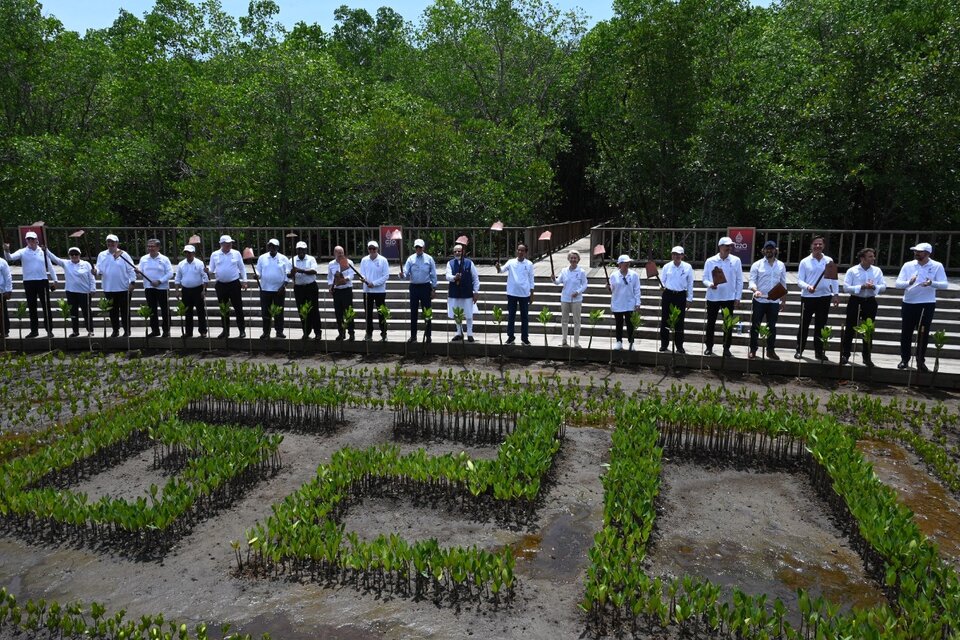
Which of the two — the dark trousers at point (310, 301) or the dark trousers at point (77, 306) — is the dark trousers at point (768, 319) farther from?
the dark trousers at point (77, 306)

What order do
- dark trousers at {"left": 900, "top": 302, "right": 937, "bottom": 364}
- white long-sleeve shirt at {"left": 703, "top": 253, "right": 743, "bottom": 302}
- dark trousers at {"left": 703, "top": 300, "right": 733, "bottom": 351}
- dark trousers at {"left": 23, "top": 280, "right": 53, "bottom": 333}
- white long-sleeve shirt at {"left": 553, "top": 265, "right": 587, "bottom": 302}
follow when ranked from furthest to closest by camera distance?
dark trousers at {"left": 23, "top": 280, "right": 53, "bottom": 333} < white long-sleeve shirt at {"left": 553, "top": 265, "right": 587, "bottom": 302} < dark trousers at {"left": 703, "top": 300, "right": 733, "bottom": 351} < white long-sleeve shirt at {"left": 703, "top": 253, "right": 743, "bottom": 302} < dark trousers at {"left": 900, "top": 302, "right": 937, "bottom": 364}

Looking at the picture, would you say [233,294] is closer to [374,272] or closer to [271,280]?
[271,280]

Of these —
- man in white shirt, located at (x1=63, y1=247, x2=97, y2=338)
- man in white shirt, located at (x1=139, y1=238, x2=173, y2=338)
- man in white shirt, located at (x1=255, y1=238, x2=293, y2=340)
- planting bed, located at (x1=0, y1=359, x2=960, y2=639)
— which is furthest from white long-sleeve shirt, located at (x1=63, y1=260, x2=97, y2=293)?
planting bed, located at (x1=0, y1=359, x2=960, y2=639)

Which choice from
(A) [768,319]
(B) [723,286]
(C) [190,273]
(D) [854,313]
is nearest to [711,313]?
(B) [723,286]

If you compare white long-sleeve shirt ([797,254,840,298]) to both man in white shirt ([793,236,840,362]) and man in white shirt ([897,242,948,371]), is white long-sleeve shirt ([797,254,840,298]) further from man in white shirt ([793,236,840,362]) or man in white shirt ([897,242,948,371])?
man in white shirt ([897,242,948,371])

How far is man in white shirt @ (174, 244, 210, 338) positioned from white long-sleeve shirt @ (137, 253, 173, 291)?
0.25 metres

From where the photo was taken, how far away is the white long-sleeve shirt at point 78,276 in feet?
43.2

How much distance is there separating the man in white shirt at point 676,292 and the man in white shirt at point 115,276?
9891 millimetres

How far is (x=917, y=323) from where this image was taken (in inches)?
429

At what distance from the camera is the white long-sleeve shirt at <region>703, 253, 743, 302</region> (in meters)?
11.6

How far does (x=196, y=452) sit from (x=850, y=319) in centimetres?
987

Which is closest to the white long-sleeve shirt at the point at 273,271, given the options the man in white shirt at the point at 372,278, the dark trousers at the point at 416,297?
the man in white shirt at the point at 372,278

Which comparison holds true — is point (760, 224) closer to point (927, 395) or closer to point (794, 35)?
point (794, 35)

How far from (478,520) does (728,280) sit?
23.6ft
